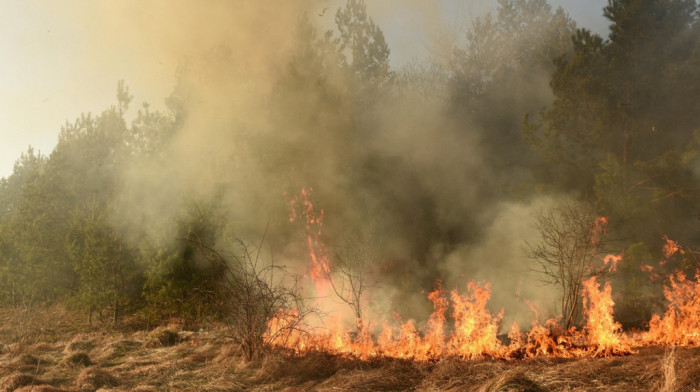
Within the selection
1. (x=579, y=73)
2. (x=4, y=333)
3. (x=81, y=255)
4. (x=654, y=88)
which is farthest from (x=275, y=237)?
(x=654, y=88)

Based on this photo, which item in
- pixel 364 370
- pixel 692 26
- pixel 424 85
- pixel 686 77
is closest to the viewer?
pixel 364 370

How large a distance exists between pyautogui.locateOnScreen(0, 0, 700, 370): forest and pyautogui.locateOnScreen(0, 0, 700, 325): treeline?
0.24 ft

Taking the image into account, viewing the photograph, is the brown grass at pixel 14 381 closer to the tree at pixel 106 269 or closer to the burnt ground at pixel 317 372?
the burnt ground at pixel 317 372

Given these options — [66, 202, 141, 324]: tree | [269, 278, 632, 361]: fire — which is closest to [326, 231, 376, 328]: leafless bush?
[269, 278, 632, 361]: fire

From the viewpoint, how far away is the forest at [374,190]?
12727 millimetres

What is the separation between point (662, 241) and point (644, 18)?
701cm

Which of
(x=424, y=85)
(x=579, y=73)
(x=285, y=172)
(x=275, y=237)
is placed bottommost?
(x=275, y=237)

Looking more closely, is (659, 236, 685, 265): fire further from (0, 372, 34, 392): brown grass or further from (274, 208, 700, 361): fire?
(0, 372, 34, 392): brown grass

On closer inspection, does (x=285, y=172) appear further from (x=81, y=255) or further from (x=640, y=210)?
(x=640, y=210)

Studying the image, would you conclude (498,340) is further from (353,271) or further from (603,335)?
(353,271)

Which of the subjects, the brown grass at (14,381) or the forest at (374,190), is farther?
the forest at (374,190)

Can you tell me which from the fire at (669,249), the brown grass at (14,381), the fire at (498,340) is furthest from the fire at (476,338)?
the brown grass at (14,381)

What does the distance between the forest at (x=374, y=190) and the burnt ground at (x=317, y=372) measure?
99cm

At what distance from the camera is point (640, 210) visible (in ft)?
40.8
